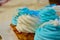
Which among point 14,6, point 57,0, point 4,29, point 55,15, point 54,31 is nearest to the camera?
point 54,31

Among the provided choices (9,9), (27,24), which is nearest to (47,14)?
(27,24)

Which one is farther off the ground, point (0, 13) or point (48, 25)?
point (0, 13)

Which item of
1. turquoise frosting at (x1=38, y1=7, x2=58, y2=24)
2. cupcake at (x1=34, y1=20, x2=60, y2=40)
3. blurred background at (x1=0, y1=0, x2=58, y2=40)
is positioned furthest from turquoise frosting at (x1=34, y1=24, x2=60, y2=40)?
blurred background at (x1=0, y1=0, x2=58, y2=40)

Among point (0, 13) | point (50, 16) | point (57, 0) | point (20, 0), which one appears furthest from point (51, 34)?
point (20, 0)

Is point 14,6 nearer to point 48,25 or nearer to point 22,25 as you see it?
point 22,25

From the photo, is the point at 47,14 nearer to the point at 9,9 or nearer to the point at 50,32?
the point at 50,32

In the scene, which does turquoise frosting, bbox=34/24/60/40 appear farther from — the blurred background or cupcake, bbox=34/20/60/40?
the blurred background

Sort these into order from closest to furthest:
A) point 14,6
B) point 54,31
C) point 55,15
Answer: point 54,31
point 55,15
point 14,6

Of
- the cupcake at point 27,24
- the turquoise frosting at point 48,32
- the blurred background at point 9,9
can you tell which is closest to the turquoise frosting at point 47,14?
the cupcake at point 27,24

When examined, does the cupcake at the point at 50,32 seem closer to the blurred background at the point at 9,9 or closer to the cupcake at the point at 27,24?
the cupcake at the point at 27,24
